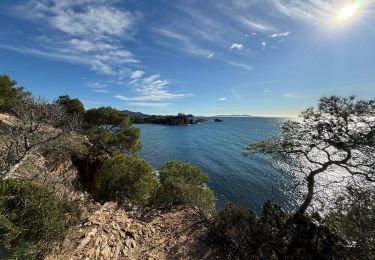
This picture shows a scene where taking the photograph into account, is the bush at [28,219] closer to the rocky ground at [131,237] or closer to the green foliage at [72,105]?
the rocky ground at [131,237]

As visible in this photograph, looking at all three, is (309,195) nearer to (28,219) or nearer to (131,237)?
(131,237)

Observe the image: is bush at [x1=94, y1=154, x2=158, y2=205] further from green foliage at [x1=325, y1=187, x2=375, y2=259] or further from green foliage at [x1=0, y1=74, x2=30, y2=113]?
green foliage at [x1=0, y1=74, x2=30, y2=113]

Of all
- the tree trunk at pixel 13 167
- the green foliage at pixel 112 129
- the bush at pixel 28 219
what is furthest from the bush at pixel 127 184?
the green foliage at pixel 112 129

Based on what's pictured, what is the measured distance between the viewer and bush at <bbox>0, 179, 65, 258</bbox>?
6.00m

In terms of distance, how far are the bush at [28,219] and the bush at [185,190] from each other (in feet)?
21.1

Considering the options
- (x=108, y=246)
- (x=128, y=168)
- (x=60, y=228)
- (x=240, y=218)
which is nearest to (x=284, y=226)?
(x=240, y=218)

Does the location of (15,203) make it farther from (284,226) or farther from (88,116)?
(88,116)

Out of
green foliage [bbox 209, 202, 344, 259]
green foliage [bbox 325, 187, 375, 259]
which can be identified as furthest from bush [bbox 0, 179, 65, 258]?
green foliage [bbox 325, 187, 375, 259]

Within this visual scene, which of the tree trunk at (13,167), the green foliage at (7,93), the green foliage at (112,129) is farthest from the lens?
the green foliage at (112,129)

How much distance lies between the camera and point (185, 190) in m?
13.4

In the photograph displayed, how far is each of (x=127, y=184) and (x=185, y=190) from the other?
3947mm

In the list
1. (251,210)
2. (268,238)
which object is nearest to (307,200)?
(251,210)

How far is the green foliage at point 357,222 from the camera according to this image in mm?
7508

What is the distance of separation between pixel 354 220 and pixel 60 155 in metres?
21.4
